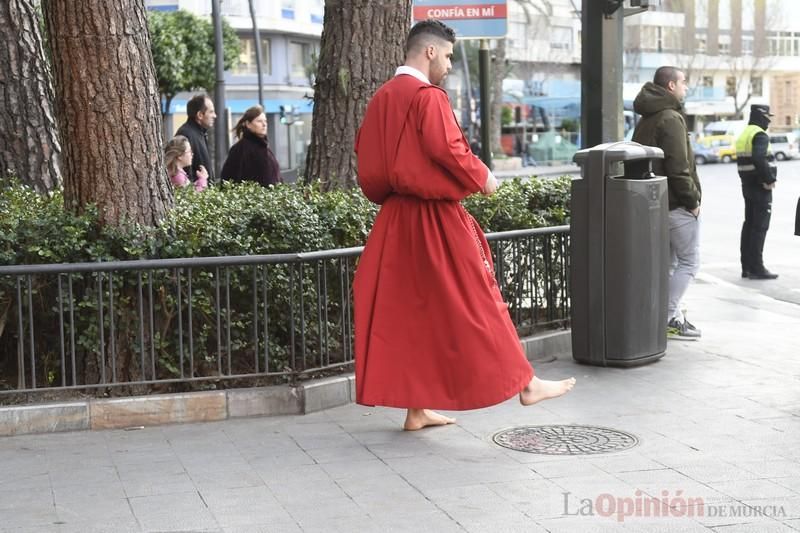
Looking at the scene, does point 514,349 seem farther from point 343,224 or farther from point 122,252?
point 122,252

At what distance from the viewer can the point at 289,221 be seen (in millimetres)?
6527

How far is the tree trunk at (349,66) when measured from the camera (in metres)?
8.62

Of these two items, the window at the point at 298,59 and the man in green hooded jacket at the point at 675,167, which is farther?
the window at the point at 298,59

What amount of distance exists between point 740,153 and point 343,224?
7.17 meters

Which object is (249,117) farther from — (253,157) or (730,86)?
(730,86)

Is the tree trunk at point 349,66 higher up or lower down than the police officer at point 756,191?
higher up

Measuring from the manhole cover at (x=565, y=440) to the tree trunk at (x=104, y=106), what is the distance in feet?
7.26

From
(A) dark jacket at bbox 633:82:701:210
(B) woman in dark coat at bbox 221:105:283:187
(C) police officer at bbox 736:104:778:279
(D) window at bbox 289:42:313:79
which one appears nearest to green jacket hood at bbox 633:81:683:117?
(A) dark jacket at bbox 633:82:701:210

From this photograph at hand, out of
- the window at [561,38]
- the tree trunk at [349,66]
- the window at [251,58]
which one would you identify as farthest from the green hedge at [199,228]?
the window at [561,38]

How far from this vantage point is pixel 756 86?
85.4 metres

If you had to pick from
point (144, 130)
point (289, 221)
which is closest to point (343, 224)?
point (289, 221)

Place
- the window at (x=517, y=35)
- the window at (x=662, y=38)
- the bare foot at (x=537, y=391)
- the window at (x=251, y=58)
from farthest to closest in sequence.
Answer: the window at (x=662, y=38) → the window at (x=517, y=35) → the window at (x=251, y=58) → the bare foot at (x=537, y=391)

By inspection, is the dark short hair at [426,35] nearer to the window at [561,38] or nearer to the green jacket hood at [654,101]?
the green jacket hood at [654,101]

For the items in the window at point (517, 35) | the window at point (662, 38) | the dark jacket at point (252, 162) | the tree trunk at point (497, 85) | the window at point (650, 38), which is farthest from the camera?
the window at point (650, 38)
